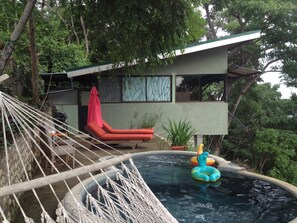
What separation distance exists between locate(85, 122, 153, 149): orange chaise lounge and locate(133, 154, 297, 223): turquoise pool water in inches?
58.4

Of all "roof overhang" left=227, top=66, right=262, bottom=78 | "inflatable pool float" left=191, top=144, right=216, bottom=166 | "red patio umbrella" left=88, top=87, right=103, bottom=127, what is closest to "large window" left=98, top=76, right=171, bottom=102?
"red patio umbrella" left=88, top=87, right=103, bottom=127

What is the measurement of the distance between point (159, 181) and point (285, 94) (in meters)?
13.0

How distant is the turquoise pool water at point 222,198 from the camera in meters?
4.20

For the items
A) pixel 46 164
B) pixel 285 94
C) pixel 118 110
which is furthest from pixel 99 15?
pixel 285 94

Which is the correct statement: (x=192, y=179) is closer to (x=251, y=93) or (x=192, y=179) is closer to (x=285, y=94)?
(x=251, y=93)

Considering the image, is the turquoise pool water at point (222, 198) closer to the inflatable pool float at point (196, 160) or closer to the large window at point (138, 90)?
the inflatable pool float at point (196, 160)

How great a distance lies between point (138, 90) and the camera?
10.5m

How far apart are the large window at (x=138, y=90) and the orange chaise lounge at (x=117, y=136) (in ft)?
8.76

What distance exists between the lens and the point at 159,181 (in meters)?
5.84

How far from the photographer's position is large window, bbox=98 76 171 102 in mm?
10430

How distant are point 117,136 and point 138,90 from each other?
3062 millimetres

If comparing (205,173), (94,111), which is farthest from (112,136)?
(205,173)

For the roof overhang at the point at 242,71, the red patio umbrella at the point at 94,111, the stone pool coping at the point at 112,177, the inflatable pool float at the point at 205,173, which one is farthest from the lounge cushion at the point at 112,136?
the roof overhang at the point at 242,71

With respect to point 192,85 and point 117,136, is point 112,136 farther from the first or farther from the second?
point 192,85
